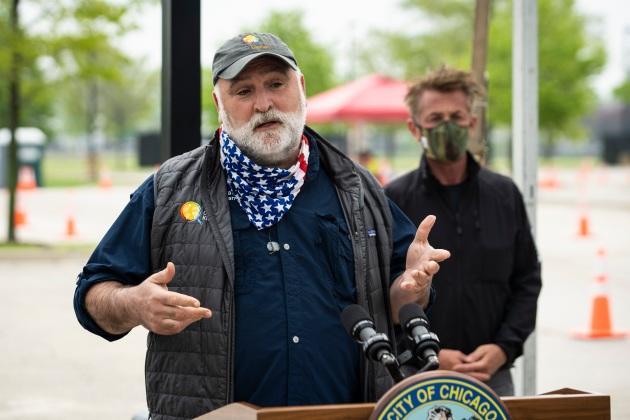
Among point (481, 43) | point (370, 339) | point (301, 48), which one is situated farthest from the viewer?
point (301, 48)

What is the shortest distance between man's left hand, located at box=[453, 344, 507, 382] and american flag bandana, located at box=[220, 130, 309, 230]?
1427 millimetres

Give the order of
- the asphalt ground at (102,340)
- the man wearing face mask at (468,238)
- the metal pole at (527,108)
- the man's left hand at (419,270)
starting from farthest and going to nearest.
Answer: the asphalt ground at (102,340) → the metal pole at (527,108) → the man wearing face mask at (468,238) → the man's left hand at (419,270)

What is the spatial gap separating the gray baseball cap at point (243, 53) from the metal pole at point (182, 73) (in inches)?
57.8

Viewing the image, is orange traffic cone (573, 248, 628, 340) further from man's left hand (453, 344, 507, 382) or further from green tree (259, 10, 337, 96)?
green tree (259, 10, 337, 96)

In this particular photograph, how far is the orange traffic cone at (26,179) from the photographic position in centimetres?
3572

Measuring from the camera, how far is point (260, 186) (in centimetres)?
303

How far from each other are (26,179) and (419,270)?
34.9m

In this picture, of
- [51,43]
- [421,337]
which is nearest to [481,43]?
[421,337]

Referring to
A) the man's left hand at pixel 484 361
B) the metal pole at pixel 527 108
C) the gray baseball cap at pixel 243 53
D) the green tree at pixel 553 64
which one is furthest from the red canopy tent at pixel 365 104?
the gray baseball cap at pixel 243 53

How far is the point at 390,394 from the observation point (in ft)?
7.06

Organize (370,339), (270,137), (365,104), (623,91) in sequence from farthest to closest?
(623,91) < (365,104) < (270,137) < (370,339)

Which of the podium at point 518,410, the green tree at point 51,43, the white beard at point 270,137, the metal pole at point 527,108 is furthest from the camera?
the green tree at point 51,43

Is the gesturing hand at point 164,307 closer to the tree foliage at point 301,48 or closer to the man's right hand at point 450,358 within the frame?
the man's right hand at point 450,358

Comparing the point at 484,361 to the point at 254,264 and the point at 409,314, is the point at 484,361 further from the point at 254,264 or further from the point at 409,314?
the point at 409,314
